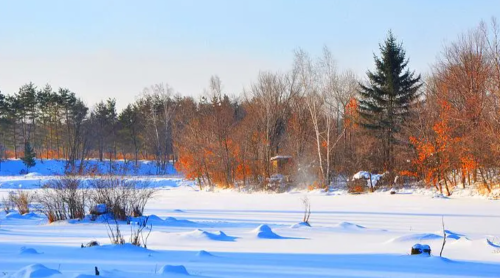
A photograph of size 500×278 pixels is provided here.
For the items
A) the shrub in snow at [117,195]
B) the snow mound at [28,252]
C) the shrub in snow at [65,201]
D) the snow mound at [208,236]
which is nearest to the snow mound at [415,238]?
the snow mound at [208,236]

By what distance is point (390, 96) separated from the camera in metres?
30.2

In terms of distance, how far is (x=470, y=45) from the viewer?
2614 cm

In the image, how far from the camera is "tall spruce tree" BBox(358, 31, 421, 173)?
2984 centimetres

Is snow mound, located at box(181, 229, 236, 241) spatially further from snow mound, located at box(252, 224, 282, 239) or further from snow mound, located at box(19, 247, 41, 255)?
snow mound, located at box(19, 247, 41, 255)

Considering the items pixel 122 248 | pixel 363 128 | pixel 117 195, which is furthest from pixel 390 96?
pixel 122 248

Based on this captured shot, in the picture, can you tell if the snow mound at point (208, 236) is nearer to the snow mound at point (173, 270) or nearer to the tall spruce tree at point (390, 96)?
the snow mound at point (173, 270)

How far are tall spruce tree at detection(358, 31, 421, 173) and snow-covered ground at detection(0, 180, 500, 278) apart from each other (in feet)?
46.8

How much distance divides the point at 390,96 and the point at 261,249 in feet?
78.1

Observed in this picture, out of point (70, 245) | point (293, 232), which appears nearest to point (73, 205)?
point (70, 245)

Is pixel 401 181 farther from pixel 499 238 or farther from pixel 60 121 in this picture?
pixel 60 121

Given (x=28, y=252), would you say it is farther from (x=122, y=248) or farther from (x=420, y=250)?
(x=420, y=250)

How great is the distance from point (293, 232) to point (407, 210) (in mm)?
8244

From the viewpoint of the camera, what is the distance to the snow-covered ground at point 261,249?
6.20 metres

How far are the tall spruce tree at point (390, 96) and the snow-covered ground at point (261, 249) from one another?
14.3 m
